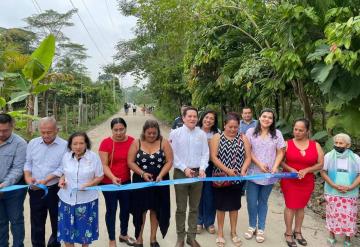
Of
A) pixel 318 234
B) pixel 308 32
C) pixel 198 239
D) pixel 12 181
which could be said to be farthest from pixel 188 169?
pixel 308 32

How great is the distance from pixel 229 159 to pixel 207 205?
836mm

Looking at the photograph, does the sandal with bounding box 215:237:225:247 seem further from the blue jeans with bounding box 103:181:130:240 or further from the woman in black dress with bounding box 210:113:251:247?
the blue jeans with bounding box 103:181:130:240

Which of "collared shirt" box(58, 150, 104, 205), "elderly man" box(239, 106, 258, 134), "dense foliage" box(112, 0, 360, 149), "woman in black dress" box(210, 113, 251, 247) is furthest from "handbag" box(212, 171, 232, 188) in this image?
"elderly man" box(239, 106, 258, 134)

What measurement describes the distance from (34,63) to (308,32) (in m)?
4.24

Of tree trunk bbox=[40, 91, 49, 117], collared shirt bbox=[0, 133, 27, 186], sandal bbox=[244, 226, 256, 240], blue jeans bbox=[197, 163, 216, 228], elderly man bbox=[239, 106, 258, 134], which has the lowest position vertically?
sandal bbox=[244, 226, 256, 240]

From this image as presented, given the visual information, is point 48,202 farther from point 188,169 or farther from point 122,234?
point 188,169

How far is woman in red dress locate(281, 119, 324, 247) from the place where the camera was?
423cm

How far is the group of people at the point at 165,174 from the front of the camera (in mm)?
3652

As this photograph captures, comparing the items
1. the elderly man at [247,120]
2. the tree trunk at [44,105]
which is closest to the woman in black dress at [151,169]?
the elderly man at [247,120]

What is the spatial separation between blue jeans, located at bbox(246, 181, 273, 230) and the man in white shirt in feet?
2.44

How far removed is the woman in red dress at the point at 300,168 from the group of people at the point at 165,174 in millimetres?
12

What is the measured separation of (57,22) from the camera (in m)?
→ 29.2

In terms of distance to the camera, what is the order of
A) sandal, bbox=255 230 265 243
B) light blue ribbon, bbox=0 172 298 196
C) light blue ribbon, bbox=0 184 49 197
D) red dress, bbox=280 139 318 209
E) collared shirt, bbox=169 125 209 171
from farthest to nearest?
sandal, bbox=255 230 265 243 → red dress, bbox=280 139 318 209 → collared shirt, bbox=169 125 209 171 → light blue ribbon, bbox=0 172 298 196 → light blue ribbon, bbox=0 184 49 197

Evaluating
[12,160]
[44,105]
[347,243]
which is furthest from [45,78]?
[347,243]
